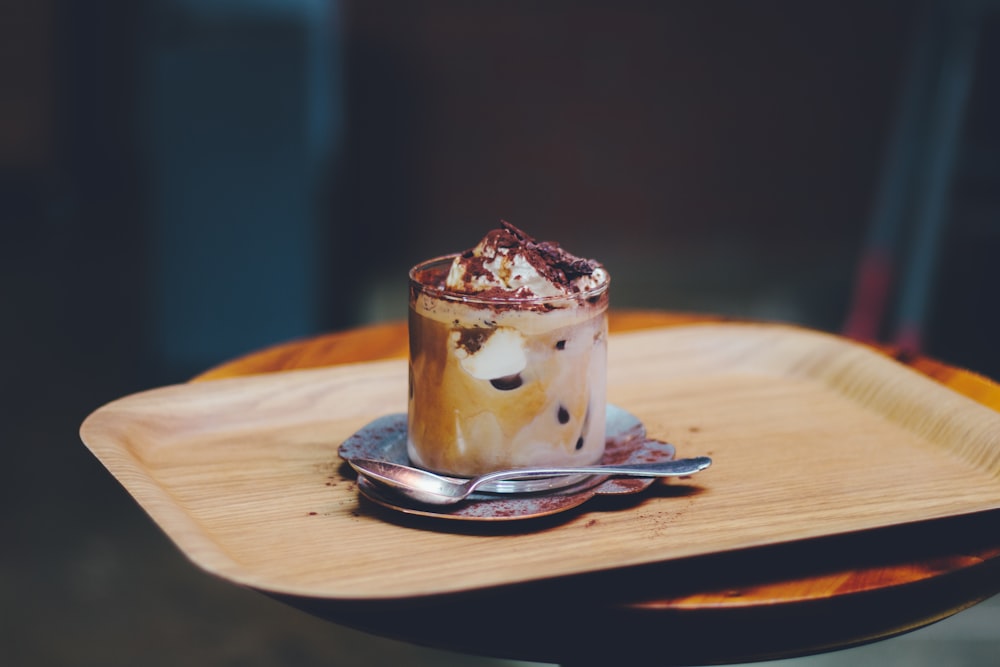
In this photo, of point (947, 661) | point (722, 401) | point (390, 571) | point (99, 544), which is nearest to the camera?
point (390, 571)

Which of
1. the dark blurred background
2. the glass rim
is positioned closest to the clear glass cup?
the glass rim

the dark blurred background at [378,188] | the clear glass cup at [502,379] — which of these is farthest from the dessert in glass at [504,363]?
the dark blurred background at [378,188]

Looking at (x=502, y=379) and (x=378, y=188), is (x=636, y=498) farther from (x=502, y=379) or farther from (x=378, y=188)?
(x=378, y=188)

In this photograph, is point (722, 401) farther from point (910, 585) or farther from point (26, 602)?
point (26, 602)

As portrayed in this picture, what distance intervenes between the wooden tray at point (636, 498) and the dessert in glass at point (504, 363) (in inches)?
3.2

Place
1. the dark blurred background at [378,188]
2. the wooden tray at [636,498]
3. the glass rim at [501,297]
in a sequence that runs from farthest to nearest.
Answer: the dark blurred background at [378,188] < the glass rim at [501,297] < the wooden tray at [636,498]

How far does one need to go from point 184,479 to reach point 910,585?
0.62 metres

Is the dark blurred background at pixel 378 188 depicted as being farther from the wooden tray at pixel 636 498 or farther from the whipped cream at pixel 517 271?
the whipped cream at pixel 517 271

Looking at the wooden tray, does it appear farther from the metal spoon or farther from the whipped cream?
the whipped cream

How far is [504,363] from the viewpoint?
2.82 feet

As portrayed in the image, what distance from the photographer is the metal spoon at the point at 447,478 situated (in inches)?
32.2

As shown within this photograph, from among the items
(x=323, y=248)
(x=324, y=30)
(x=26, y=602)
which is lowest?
(x=26, y=602)

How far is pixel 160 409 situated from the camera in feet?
3.36

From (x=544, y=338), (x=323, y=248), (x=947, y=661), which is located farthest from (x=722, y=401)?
(x=323, y=248)
